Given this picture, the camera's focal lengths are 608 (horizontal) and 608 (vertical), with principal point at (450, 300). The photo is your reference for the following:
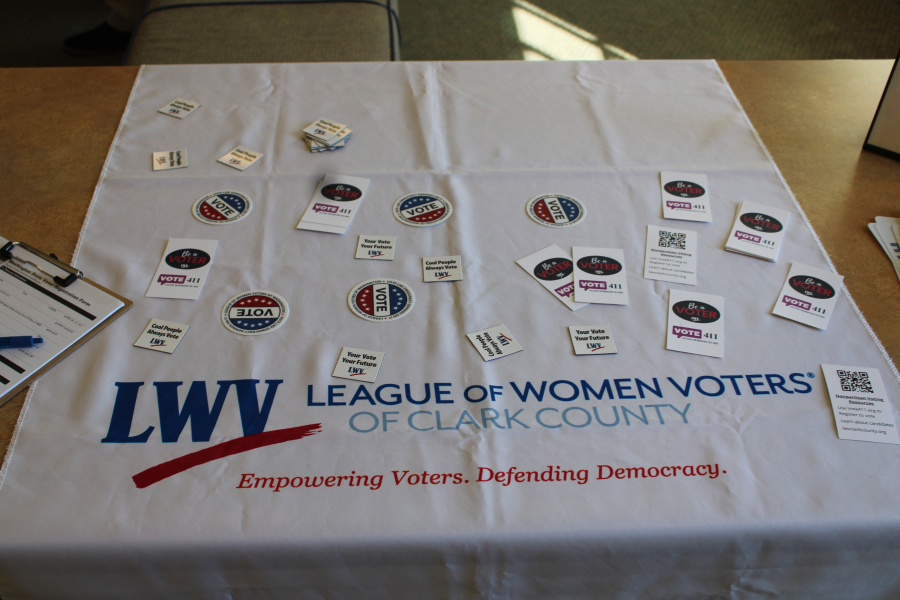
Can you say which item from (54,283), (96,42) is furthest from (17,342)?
(96,42)

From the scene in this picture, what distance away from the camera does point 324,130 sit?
46.7 inches

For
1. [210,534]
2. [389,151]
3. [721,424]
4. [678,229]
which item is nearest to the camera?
[210,534]

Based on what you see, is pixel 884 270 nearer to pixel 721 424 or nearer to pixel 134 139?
pixel 721 424

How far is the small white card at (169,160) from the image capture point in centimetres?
111

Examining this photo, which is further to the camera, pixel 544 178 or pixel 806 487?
pixel 544 178

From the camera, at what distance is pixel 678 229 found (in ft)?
3.34

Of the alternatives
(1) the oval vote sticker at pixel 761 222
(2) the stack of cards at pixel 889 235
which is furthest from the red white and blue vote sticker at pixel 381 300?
(2) the stack of cards at pixel 889 235

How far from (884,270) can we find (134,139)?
135 centimetres

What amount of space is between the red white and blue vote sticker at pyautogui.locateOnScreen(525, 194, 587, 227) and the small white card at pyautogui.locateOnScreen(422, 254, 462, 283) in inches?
6.6

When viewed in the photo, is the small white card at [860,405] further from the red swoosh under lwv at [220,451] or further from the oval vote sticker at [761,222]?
the red swoosh under lwv at [220,451]

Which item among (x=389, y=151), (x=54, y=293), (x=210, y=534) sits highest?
(x=389, y=151)

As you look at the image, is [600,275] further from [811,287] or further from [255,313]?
[255,313]

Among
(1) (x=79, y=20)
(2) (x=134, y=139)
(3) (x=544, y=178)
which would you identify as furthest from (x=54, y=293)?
(1) (x=79, y=20)

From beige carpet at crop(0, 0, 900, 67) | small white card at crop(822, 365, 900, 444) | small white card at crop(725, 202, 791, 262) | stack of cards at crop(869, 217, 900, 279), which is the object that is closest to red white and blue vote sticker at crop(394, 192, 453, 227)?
small white card at crop(725, 202, 791, 262)
